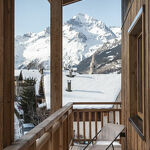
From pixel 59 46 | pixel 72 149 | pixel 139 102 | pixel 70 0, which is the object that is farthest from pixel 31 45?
pixel 72 149

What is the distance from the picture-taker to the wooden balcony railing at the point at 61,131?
167cm

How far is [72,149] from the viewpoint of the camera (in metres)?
4.20

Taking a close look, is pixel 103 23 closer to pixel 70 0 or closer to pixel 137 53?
pixel 70 0

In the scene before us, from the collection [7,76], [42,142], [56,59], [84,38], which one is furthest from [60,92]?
[7,76]

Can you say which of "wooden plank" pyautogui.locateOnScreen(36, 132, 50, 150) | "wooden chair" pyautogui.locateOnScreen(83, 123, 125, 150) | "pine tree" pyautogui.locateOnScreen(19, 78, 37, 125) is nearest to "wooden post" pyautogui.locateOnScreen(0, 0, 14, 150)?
"wooden plank" pyautogui.locateOnScreen(36, 132, 50, 150)

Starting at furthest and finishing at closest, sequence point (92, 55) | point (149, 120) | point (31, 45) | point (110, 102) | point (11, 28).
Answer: point (92, 55) < point (110, 102) < point (31, 45) < point (149, 120) < point (11, 28)

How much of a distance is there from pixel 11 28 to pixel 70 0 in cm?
324

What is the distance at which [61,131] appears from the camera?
328 cm

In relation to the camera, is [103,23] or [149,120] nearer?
[149,120]

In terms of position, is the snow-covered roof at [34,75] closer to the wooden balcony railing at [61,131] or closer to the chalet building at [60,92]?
the chalet building at [60,92]

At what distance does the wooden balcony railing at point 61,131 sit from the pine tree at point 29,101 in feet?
1.17

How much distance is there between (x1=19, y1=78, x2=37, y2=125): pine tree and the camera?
2749mm

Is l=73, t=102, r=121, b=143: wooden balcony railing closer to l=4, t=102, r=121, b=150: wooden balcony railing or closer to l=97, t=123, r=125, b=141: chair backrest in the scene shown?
l=4, t=102, r=121, b=150: wooden balcony railing

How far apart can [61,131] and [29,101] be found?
697 millimetres
